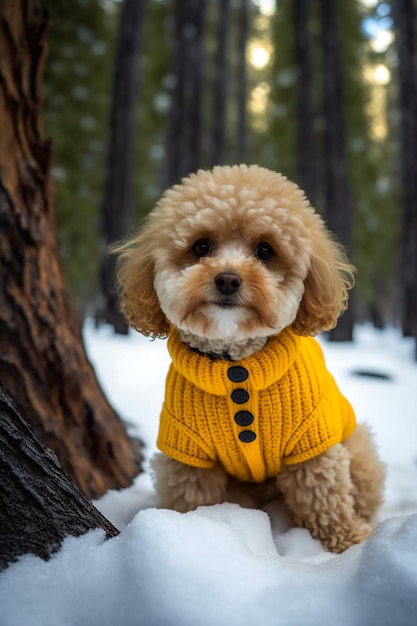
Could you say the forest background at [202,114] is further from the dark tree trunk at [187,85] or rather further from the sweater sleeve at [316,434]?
the sweater sleeve at [316,434]

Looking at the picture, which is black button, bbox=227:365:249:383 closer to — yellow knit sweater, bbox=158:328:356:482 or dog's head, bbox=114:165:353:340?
yellow knit sweater, bbox=158:328:356:482

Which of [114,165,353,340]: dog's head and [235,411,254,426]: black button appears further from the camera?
[235,411,254,426]: black button

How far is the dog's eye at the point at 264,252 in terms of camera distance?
1827 millimetres

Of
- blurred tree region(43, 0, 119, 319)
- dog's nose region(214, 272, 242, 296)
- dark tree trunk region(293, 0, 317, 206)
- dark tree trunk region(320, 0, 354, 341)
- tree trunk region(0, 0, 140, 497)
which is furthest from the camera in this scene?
dark tree trunk region(293, 0, 317, 206)

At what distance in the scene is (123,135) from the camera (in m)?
8.40

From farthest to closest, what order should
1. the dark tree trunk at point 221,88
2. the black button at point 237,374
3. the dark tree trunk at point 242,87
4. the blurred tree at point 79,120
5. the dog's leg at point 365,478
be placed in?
1. the dark tree trunk at point 242,87
2. the dark tree trunk at point 221,88
3. the blurred tree at point 79,120
4. the dog's leg at point 365,478
5. the black button at point 237,374

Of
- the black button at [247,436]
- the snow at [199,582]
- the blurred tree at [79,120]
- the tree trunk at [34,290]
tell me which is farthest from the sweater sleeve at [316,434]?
the blurred tree at [79,120]

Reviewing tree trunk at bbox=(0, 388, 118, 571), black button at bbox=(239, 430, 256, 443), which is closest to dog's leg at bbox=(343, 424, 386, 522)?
black button at bbox=(239, 430, 256, 443)

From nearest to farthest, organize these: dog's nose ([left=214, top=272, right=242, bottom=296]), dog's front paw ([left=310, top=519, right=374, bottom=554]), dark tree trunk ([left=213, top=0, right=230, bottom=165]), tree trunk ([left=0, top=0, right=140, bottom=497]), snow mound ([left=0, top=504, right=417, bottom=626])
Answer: snow mound ([left=0, top=504, right=417, bottom=626])
dog's nose ([left=214, top=272, right=242, bottom=296])
dog's front paw ([left=310, top=519, right=374, bottom=554])
tree trunk ([left=0, top=0, right=140, bottom=497])
dark tree trunk ([left=213, top=0, right=230, bottom=165])

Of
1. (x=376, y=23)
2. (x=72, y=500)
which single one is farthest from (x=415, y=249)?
(x=72, y=500)

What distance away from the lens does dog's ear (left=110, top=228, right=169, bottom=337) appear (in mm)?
1988

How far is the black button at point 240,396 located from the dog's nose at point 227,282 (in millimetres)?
379

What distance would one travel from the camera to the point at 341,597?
3.70ft

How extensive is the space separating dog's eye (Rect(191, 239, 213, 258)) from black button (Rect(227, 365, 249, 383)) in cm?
43
